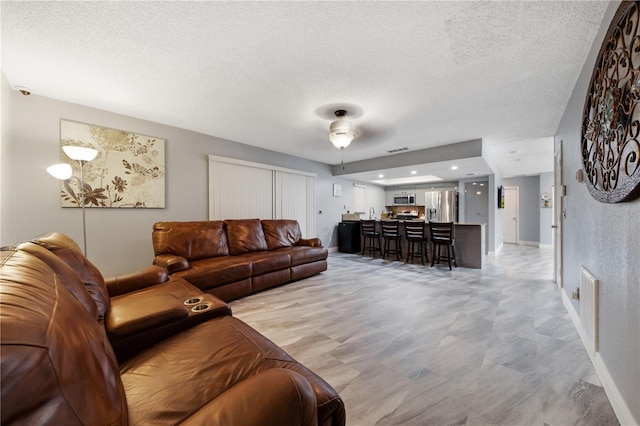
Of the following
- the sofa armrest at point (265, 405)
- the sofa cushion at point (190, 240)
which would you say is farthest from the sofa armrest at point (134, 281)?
the sofa armrest at point (265, 405)

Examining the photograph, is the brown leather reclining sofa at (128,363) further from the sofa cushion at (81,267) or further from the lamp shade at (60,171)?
the lamp shade at (60,171)

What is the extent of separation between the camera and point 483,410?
1438mm

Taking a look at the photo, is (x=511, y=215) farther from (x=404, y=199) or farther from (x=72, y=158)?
(x=72, y=158)

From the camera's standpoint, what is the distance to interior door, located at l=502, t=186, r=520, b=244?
838 cm

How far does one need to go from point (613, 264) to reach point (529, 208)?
27.5 feet

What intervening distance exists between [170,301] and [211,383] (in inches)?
28.7

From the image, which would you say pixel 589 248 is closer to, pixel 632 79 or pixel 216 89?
pixel 632 79

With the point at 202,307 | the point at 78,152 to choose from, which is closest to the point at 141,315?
the point at 202,307

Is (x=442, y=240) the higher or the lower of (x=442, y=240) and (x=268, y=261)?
the higher

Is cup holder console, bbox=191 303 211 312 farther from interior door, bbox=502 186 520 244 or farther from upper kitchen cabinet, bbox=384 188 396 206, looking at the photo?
interior door, bbox=502 186 520 244

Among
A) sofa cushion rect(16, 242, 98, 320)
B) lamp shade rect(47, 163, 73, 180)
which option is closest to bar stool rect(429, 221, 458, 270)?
→ sofa cushion rect(16, 242, 98, 320)

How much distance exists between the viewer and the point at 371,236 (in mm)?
6102

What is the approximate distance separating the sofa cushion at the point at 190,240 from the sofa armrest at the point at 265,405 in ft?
10.1

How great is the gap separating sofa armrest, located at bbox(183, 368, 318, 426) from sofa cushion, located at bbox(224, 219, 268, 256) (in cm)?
338
